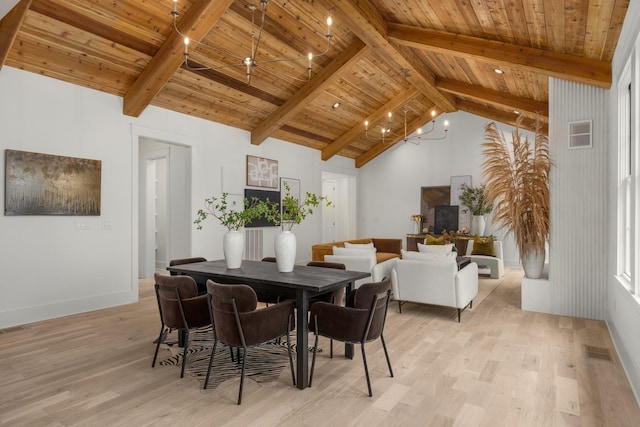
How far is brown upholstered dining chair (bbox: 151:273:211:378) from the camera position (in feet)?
9.76

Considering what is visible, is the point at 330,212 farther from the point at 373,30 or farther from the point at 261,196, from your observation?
the point at 373,30

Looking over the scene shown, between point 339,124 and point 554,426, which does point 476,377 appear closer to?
point 554,426

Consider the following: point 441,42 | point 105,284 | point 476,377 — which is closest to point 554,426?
point 476,377

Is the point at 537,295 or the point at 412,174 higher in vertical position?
the point at 412,174

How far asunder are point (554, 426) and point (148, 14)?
5186 millimetres

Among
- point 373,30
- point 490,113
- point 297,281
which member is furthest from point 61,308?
point 490,113

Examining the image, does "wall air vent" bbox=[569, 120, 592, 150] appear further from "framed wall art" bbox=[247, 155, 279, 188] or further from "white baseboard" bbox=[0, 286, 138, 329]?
"white baseboard" bbox=[0, 286, 138, 329]

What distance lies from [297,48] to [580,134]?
392 centimetres

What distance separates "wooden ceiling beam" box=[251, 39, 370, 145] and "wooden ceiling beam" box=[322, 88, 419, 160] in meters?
2.06

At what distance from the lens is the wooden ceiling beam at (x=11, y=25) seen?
3465mm

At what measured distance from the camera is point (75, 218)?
4750 mm

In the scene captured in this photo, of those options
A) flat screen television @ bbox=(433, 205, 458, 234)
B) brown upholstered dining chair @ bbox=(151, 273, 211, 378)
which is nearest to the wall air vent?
brown upholstered dining chair @ bbox=(151, 273, 211, 378)

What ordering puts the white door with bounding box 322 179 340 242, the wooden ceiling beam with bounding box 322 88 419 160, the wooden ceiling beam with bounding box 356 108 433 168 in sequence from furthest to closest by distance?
the white door with bounding box 322 179 340 242 → the wooden ceiling beam with bounding box 356 108 433 168 → the wooden ceiling beam with bounding box 322 88 419 160

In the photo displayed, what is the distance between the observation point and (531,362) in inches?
127
